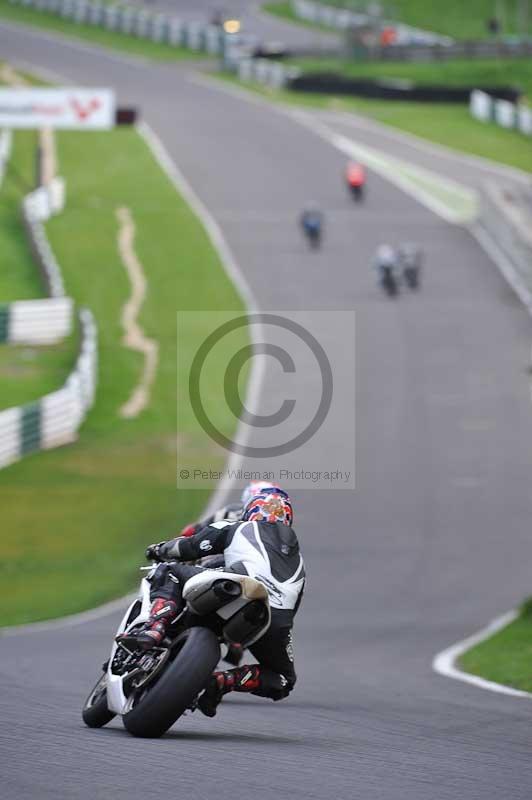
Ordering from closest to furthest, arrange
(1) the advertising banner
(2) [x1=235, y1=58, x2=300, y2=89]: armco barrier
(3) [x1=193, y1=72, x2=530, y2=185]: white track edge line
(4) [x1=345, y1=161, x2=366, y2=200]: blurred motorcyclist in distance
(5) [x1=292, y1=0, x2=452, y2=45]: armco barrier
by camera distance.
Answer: (1) the advertising banner < (4) [x1=345, y1=161, x2=366, y2=200]: blurred motorcyclist in distance < (3) [x1=193, y1=72, x2=530, y2=185]: white track edge line < (2) [x1=235, y1=58, x2=300, y2=89]: armco barrier < (5) [x1=292, y1=0, x2=452, y2=45]: armco barrier

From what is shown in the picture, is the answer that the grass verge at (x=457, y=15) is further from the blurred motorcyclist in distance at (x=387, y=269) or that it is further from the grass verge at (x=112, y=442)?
the blurred motorcyclist in distance at (x=387, y=269)

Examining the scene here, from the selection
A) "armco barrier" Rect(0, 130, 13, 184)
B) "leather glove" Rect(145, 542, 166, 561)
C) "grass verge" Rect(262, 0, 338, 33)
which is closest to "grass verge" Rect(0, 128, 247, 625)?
"armco barrier" Rect(0, 130, 13, 184)

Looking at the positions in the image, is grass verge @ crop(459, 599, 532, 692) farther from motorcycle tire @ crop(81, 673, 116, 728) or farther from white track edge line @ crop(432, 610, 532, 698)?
motorcycle tire @ crop(81, 673, 116, 728)

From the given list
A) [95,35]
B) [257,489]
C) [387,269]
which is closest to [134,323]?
[387,269]

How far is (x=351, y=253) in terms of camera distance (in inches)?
1702

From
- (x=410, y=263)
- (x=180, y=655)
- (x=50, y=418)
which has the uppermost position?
(x=180, y=655)

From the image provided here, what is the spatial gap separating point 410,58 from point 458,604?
191 feet

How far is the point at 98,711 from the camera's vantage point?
8.68 m

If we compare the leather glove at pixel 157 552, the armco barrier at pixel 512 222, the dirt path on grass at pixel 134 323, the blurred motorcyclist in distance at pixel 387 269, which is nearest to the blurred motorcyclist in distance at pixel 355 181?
the armco barrier at pixel 512 222

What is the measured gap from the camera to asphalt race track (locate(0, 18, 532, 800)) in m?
7.44

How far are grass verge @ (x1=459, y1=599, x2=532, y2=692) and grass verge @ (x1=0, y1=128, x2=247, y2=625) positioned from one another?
5.33 metres

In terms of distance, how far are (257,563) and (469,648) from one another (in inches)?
325

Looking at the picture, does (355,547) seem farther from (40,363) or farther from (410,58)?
(410,58)

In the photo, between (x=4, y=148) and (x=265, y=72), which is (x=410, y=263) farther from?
(x=265, y=72)
